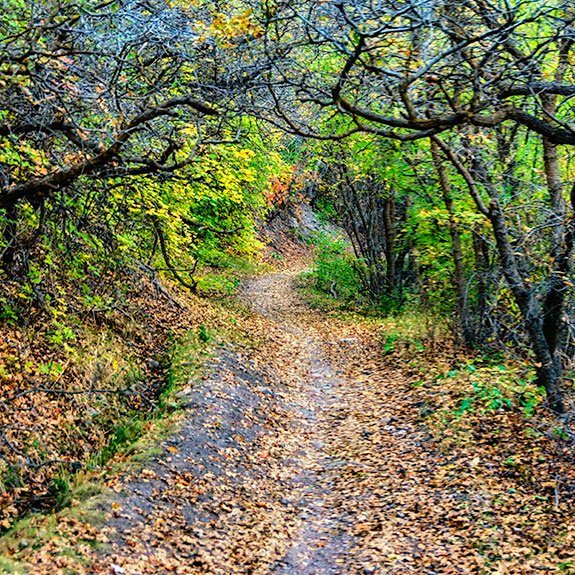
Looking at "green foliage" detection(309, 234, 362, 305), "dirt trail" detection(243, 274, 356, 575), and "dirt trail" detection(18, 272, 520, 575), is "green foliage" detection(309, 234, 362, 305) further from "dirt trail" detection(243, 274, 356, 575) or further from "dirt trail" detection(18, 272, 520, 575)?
"dirt trail" detection(18, 272, 520, 575)

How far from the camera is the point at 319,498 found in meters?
6.99

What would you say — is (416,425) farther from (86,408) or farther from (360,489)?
(86,408)

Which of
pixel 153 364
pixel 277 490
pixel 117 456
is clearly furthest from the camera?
pixel 153 364

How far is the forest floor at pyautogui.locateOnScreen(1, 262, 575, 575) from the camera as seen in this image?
16.8 ft

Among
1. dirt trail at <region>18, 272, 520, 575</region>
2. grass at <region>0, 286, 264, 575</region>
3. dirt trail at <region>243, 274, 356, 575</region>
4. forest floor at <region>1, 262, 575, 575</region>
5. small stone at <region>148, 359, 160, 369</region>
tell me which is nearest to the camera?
grass at <region>0, 286, 264, 575</region>

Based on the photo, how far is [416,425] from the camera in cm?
859

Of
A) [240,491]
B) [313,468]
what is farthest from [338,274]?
[240,491]

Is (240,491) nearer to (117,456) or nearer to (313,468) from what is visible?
(313,468)

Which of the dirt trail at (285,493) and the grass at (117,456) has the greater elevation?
the grass at (117,456)

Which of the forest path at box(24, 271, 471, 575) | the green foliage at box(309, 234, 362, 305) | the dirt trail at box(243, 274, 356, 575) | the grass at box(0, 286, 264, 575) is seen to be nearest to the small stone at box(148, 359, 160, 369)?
the grass at box(0, 286, 264, 575)

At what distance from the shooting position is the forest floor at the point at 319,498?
5117mm

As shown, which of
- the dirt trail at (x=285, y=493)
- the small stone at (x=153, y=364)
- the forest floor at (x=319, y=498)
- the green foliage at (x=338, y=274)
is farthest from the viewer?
the green foliage at (x=338, y=274)

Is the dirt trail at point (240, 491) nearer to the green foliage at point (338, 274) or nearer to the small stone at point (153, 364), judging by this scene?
the small stone at point (153, 364)

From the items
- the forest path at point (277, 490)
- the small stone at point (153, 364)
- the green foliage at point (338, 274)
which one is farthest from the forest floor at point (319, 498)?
the green foliage at point (338, 274)
